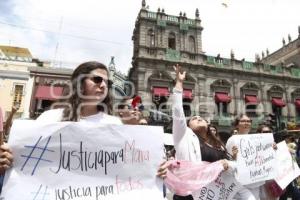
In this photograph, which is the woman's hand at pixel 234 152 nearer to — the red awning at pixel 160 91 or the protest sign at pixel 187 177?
the protest sign at pixel 187 177

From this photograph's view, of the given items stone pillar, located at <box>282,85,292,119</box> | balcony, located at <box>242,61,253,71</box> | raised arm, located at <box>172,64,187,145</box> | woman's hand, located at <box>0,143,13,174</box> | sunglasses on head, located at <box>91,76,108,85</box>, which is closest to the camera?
woman's hand, located at <box>0,143,13,174</box>

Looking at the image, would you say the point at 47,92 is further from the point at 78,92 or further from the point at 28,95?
the point at 78,92

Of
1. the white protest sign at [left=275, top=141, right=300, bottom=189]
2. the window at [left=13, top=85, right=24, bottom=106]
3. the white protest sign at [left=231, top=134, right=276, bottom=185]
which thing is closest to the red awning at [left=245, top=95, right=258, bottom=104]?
the window at [left=13, top=85, right=24, bottom=106]

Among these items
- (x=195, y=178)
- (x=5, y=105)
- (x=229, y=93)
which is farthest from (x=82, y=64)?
(x=229, y=93)

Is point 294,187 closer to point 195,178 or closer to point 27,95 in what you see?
point 195,178

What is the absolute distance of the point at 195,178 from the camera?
3.19m

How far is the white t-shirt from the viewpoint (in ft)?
7.20

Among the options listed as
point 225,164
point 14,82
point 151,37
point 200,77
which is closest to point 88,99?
point 225,164

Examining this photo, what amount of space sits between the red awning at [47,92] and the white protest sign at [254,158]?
59.7 ft

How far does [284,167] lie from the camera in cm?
489

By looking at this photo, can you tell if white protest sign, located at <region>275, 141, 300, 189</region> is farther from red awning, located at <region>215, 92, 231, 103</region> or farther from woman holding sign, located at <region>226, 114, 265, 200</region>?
red awning, located at <region>215, 92, 231, 103</region>

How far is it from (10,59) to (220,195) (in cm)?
2216

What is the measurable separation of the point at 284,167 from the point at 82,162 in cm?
394

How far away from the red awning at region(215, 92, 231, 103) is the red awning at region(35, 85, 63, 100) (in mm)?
12266
